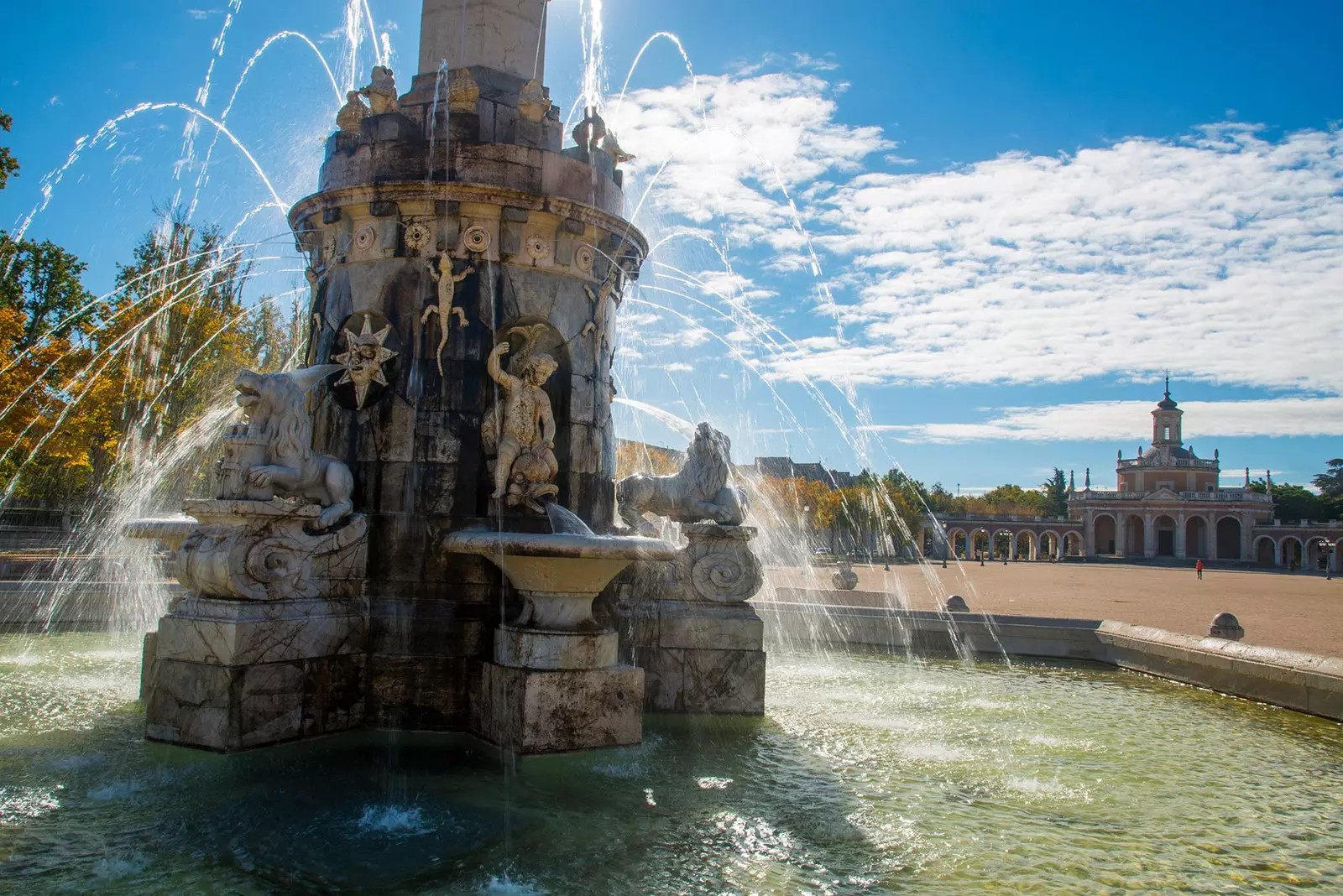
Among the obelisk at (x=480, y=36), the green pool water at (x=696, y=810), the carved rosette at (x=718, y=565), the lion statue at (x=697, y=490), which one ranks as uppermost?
the obelisk at (x=480, y=36)

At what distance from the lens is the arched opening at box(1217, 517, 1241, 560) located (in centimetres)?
9669

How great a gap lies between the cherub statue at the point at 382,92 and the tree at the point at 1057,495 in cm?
12849

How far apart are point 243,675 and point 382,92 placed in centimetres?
426

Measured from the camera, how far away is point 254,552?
240 inches

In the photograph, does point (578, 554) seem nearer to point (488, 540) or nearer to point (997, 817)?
point (488, 540)

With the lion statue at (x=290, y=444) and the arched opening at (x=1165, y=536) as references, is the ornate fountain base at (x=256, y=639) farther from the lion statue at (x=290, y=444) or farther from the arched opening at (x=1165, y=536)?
the arched opening at (x=1165, y=536)

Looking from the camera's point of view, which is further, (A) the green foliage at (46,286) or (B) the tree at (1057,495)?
(B) the tree at (1057,495)

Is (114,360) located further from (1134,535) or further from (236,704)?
(1134,535)

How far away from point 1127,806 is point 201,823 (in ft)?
15.6

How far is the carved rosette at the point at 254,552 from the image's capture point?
19.6ft

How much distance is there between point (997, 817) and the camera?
17.2 feet

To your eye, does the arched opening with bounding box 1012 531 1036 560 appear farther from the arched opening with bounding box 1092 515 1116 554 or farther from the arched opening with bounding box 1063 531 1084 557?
the arched opening with bounding box 1092 515 1116 554

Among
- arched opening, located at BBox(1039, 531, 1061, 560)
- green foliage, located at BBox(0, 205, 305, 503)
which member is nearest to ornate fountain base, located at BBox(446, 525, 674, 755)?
green foliage, located at BBox(0, 205, 305, 503)

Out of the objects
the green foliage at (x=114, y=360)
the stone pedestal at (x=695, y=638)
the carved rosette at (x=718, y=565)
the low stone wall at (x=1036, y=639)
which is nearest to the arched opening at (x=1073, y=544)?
the green foliage at (x=114, y=360)
